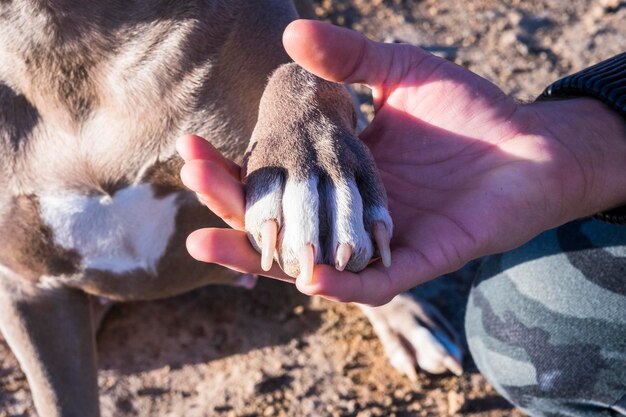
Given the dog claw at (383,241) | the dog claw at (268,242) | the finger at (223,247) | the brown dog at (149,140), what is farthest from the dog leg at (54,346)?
the dog claw at (383,241)

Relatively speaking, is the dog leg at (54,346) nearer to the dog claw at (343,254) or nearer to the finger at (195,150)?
the finger at (195,150)

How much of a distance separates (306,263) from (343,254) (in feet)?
0.20

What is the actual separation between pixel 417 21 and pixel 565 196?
1.69 metres

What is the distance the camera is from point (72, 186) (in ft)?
5.37

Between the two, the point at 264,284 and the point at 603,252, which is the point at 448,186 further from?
the point at 264,284

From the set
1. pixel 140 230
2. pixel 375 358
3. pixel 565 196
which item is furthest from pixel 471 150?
pixel 375 358

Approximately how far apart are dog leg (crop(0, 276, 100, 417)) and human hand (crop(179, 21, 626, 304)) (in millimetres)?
761

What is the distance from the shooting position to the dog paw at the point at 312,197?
125 cm

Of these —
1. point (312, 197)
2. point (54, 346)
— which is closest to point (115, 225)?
point (54, 346)

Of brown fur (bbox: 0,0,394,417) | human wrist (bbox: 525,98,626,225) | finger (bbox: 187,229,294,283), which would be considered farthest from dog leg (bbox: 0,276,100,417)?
human wrist (bbox: 525,98,626,225)

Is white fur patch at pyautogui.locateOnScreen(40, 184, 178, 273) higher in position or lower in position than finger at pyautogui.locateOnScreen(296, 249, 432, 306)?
lower

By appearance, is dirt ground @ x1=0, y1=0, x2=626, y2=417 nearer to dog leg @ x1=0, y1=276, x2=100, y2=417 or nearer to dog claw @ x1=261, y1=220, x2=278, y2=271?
dog leg @ x1=0, y1=276, x2=100, y2=417

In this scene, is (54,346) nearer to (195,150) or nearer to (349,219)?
(195,150)

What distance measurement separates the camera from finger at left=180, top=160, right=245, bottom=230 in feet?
4.16
